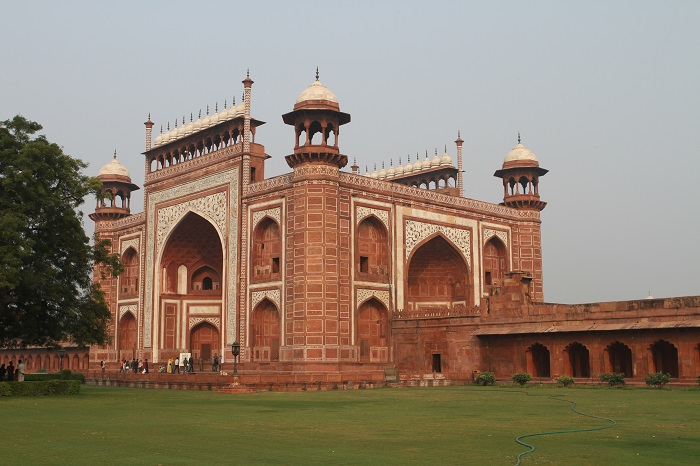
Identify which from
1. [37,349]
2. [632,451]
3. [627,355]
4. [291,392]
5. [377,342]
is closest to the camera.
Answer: [632,451]

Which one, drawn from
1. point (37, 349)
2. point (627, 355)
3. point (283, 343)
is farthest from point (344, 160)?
point (37, 349)

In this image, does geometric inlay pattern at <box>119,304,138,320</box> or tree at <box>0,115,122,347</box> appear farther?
geometric inlay pattern at <box>119,304,138,320</box>

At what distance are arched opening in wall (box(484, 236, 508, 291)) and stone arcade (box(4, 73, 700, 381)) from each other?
0.10 metres

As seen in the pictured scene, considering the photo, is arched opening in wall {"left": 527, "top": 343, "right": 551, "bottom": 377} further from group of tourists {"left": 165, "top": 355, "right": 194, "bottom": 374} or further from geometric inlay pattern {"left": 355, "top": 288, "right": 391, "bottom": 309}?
group of tourists {"left": 165, "top": 355, "right": 194, "bottom": 374}

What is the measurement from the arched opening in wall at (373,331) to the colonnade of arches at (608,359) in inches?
269

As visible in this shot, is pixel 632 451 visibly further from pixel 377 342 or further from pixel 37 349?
pixel 37 349

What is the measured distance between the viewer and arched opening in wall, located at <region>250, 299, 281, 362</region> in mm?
31047

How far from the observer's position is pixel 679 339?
2227 centimetres

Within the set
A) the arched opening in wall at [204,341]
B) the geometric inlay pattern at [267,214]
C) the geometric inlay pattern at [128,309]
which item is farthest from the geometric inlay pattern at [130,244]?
the geometric inlay pattern at [267,214]

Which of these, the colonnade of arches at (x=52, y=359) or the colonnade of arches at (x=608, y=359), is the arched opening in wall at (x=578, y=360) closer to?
the colonnade of arches at (x=608, y=359)

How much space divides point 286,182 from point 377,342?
7214 millimetres

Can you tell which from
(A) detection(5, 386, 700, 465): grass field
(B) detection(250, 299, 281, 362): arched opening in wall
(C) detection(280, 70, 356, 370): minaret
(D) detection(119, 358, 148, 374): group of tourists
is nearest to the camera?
(A) detection(5, 386, 700, 465): grass field

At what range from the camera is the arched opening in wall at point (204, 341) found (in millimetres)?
38875

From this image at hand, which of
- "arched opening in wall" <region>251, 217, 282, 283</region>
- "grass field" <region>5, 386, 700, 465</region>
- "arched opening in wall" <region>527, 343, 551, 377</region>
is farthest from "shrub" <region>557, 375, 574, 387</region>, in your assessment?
"arched opening in wall" <region>251, 217, 282, 283</region>
